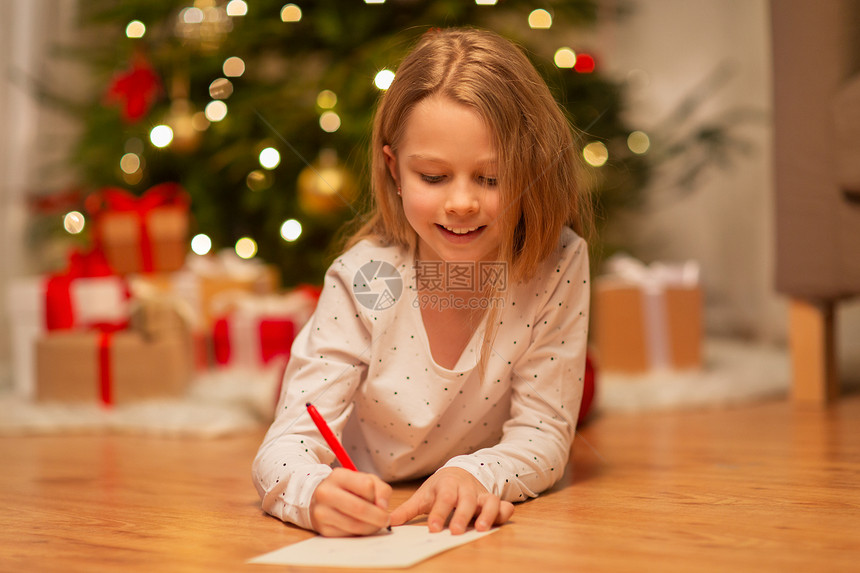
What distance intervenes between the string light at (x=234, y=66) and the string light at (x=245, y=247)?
0.36 metres

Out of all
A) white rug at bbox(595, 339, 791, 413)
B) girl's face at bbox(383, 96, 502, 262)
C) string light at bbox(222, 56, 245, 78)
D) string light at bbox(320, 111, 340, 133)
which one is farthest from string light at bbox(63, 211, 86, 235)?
girl's face at bbox(383, 96, 502, 262)

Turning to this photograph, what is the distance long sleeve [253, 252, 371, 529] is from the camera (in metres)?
0.77

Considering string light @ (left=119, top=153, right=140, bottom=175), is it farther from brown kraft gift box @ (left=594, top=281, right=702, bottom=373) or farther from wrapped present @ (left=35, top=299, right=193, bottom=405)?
brown kraft gift box @ (left=594, top=281, right=702, bottom=373)

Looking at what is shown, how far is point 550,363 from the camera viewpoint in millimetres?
874

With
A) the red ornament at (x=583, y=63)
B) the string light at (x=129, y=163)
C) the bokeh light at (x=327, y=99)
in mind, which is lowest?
the string light at (x=129, y=163)

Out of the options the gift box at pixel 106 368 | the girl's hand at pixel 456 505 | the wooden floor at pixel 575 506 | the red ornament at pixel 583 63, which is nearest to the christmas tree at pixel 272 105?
the red ornament at pixel 583 63

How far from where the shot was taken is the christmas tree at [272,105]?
68.5 inches

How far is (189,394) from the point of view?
59.7 inches

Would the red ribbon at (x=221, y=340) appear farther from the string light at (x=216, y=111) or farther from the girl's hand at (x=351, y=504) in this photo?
the girl's hand at (x=351, y=504)

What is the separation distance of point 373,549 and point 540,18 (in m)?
1.31

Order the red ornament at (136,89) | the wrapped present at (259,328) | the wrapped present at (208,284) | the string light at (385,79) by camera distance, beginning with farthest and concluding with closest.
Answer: the red ornament at (136,89) < the wrapped present at (208,284) < the wrapped present at (259,328) < the string light at (385,79)

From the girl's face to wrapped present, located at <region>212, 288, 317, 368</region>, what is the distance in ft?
2.58

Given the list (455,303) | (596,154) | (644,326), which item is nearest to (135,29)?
(596,154)

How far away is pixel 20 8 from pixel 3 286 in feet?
2.08
